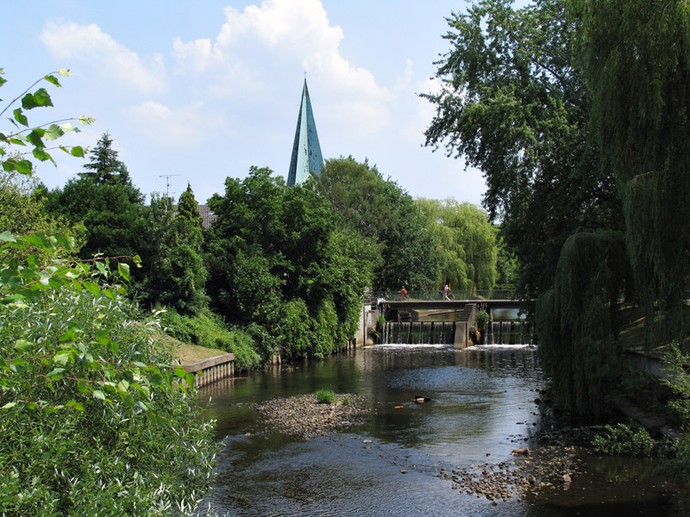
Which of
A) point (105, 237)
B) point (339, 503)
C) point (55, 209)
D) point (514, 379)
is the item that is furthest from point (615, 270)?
point (55, 209)

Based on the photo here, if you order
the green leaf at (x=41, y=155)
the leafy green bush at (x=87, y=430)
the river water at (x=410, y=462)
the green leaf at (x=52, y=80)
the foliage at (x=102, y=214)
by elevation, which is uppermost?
the foliage at (x=102, y=214)

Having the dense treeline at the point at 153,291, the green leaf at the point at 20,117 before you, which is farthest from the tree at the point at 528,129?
the green leaf at the point at 20,117

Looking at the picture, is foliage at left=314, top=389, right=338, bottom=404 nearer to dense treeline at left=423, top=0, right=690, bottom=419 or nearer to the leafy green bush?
dense treeline at left=423, top=0, right=690, bottom=419

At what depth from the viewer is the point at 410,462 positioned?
16.3m

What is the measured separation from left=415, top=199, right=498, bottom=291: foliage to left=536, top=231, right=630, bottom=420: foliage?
45.7 m

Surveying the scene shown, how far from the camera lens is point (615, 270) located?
17.5m

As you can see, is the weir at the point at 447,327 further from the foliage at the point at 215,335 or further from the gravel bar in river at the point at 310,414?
the gravel bar in river at the point at 310,414

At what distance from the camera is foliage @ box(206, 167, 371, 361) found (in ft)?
115

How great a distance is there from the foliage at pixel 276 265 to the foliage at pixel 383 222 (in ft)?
68.0

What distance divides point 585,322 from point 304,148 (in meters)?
69.3

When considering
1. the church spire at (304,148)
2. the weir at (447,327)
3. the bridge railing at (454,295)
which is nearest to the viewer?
the weir at (447,327)

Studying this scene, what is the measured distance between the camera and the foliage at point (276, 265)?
115ft

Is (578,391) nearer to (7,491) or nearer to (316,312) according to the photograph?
(7,491)

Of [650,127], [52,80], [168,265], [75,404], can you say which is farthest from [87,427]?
[168,265]
